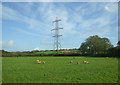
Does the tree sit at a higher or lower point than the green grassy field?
higher

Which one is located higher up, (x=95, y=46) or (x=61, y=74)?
(x=95, y=46)

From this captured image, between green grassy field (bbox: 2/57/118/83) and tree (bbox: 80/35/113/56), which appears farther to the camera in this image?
tree (bbox: 80/35/113/56)

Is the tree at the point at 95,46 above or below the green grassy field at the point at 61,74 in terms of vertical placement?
above

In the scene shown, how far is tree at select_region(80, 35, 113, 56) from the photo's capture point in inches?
2549

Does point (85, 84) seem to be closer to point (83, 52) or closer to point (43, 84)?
point (43, 84)

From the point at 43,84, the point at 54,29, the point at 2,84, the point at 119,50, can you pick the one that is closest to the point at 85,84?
the point at 43,84

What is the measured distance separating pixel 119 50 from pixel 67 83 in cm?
4502

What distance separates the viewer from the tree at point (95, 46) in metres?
64.8

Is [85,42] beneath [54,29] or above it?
beneath

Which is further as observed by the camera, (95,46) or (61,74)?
(95,46)

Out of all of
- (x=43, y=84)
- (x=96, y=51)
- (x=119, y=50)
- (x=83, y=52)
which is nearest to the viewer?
(x=43, y=84)

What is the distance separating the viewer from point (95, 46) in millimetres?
66938

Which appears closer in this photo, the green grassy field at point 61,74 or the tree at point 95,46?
the green grassy field at point 61,74

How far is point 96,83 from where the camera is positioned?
6.93 m
